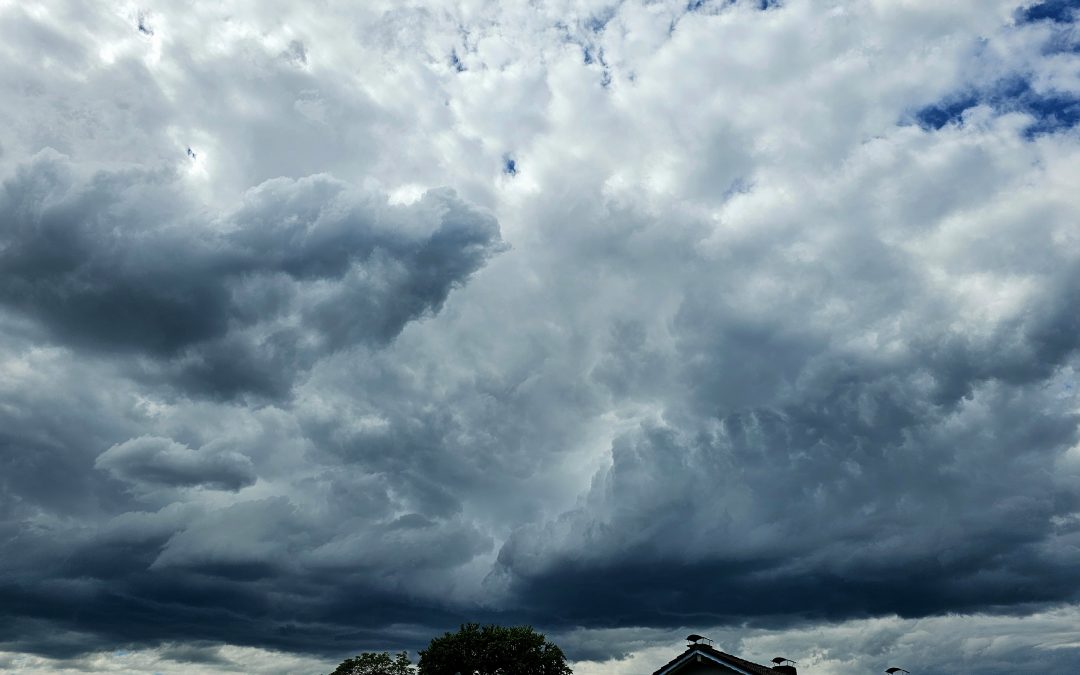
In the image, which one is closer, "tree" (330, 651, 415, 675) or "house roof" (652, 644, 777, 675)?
"house roof" (652, 644, 777, 675)

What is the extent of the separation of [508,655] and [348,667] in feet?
81.0

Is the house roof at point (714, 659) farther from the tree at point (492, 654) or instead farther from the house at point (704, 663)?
the tree at point (492, 654)

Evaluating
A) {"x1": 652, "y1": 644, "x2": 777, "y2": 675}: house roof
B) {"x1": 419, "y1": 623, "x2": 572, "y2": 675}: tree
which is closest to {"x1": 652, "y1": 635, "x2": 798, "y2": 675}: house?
{"x1": 652, "y1": 644, "x2": 777, "y2": 675}: house roof

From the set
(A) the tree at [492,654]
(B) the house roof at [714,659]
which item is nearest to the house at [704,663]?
(B) the house roof at [714,659]

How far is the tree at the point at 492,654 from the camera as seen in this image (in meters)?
85.5

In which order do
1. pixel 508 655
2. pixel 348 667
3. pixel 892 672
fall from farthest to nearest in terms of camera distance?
pixel 348 667, pixel 508 655, pixel 892 672

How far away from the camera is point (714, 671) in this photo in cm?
5038

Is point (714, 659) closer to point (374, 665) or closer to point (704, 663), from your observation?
point (704, 663)

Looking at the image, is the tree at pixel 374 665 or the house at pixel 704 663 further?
the tree at pixel 374 665

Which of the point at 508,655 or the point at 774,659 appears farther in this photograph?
the point at 508,655

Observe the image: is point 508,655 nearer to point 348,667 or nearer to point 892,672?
point 348,667

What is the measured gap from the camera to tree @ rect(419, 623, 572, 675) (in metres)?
85.5

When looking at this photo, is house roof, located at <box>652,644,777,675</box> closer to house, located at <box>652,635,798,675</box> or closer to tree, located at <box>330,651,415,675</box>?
house, located at <box>652,635,798,675</box>

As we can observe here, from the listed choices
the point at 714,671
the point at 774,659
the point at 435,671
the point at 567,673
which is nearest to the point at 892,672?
the point at 774,659
